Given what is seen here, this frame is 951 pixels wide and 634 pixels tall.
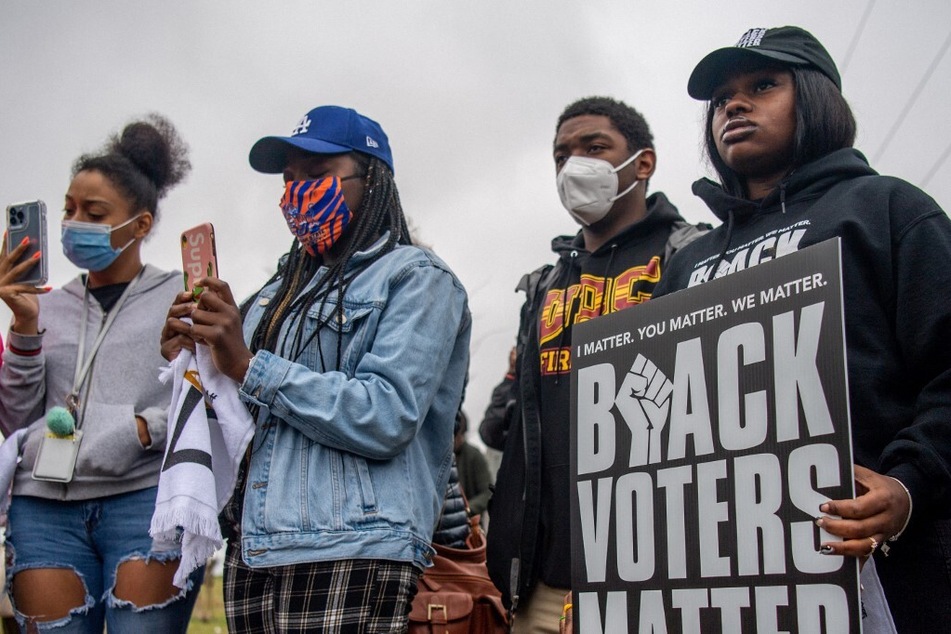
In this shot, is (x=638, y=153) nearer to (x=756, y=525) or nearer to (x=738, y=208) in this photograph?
(x=738, y=208)

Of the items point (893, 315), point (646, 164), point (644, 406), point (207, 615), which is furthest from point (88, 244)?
point (207, 615)

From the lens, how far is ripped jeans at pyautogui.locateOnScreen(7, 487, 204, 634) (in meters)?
3.38

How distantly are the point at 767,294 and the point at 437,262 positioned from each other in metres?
1.38

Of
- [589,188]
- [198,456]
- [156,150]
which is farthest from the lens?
[156,150]

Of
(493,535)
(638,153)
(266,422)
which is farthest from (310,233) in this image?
(638,153)

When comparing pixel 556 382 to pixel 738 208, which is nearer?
pixel 738 208

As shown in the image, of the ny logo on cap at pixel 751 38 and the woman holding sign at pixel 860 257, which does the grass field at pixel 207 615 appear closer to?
the woman holding sign at pixel 860 257

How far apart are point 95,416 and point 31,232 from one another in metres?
0.85

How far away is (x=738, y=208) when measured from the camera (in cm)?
263

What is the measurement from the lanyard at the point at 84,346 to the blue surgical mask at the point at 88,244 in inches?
4.7

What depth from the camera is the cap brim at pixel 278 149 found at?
3256mm

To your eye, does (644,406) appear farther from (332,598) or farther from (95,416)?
(95,416)

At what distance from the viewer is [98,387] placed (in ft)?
12.4

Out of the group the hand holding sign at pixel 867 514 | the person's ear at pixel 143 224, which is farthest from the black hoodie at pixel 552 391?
the person's ear at pixel 143 224
